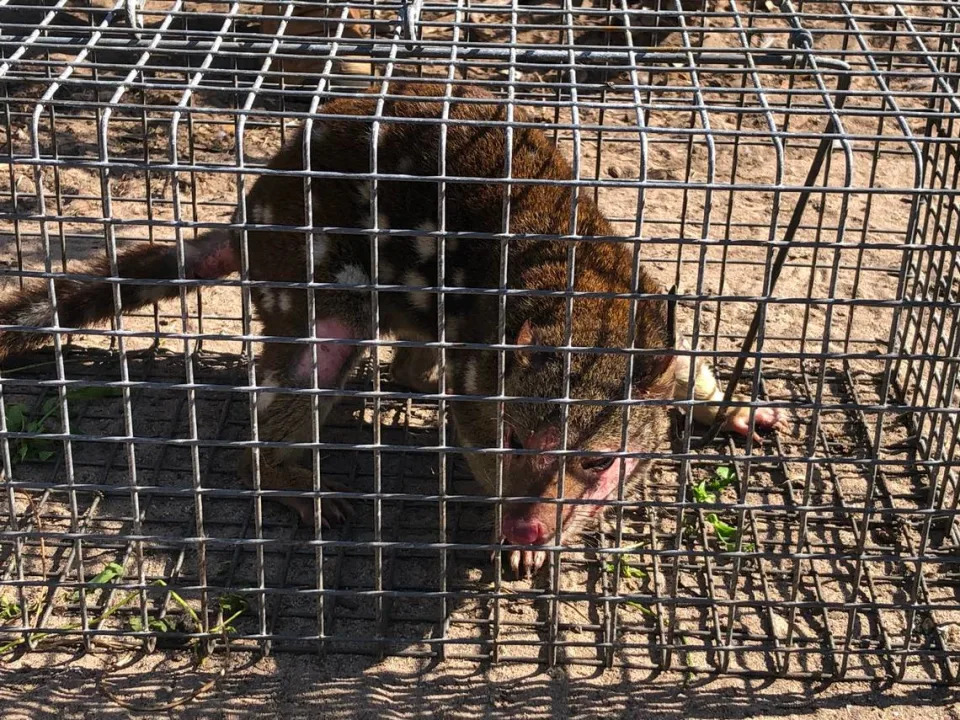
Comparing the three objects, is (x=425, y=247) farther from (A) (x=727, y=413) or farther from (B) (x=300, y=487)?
(A) (x=727, y=413)

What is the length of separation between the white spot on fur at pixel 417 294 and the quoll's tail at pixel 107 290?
74 centimetres

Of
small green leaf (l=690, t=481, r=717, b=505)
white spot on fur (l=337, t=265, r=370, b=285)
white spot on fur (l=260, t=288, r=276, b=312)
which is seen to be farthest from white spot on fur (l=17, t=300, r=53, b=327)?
small green leaf (l=690, t=481, r=717, b=505)

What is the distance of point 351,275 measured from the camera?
4074 millimetres

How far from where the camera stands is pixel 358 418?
4812 millimetres

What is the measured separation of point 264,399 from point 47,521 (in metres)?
0.86

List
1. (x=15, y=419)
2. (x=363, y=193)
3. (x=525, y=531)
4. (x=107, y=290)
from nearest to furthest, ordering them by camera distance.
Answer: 1. (x=525, y=531)
2. (x=363, y=193)
3. (x=107, y=290)
4. (x=15, y=419)

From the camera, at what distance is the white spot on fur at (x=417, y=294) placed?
418 centimetres

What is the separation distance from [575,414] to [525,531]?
1.34 feet

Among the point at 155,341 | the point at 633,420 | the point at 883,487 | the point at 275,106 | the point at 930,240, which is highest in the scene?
the point at 275,106

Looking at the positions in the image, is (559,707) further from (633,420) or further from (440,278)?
(440,278)

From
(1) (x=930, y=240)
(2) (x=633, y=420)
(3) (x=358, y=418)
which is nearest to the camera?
(2) (x=633, y=420)

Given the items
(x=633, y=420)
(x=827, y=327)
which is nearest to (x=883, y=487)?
(x=633, y=420)

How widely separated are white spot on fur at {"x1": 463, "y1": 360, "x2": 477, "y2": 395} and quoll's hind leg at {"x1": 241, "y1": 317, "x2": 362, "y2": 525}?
390 mm

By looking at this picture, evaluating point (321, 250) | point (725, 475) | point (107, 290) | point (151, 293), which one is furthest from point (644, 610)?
point (107, 290)
